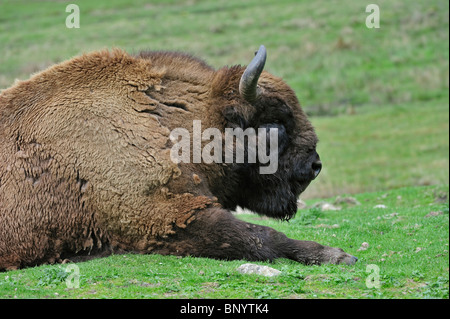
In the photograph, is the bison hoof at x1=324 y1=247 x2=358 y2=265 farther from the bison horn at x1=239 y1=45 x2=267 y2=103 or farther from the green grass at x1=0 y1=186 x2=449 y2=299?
the bison horn at x1=239 y1=45 x2=267 y2=103

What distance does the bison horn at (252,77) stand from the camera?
24.7 feet

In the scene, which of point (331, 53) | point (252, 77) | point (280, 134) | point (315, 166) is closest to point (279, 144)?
point (280, 134)

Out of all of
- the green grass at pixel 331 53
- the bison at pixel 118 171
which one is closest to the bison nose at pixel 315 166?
the bison at pixel 118 171

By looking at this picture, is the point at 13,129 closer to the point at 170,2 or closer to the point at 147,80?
the point at 147,80

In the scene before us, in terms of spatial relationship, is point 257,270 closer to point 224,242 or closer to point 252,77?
point 224,242

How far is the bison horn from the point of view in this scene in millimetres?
7516

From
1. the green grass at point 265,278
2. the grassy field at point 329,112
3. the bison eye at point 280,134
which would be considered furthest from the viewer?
the bison eye at point 280,134

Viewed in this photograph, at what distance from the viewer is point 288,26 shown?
37.9 meters

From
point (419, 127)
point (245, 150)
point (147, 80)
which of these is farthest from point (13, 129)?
point (419, 127)

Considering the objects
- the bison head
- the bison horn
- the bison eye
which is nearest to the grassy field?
the bison head

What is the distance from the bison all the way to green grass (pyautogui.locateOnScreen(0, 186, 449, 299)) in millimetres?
253

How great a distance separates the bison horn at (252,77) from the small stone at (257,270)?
7.45 feet

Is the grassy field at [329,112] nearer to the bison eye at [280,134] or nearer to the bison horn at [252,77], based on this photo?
the bison eye at [280,134]
